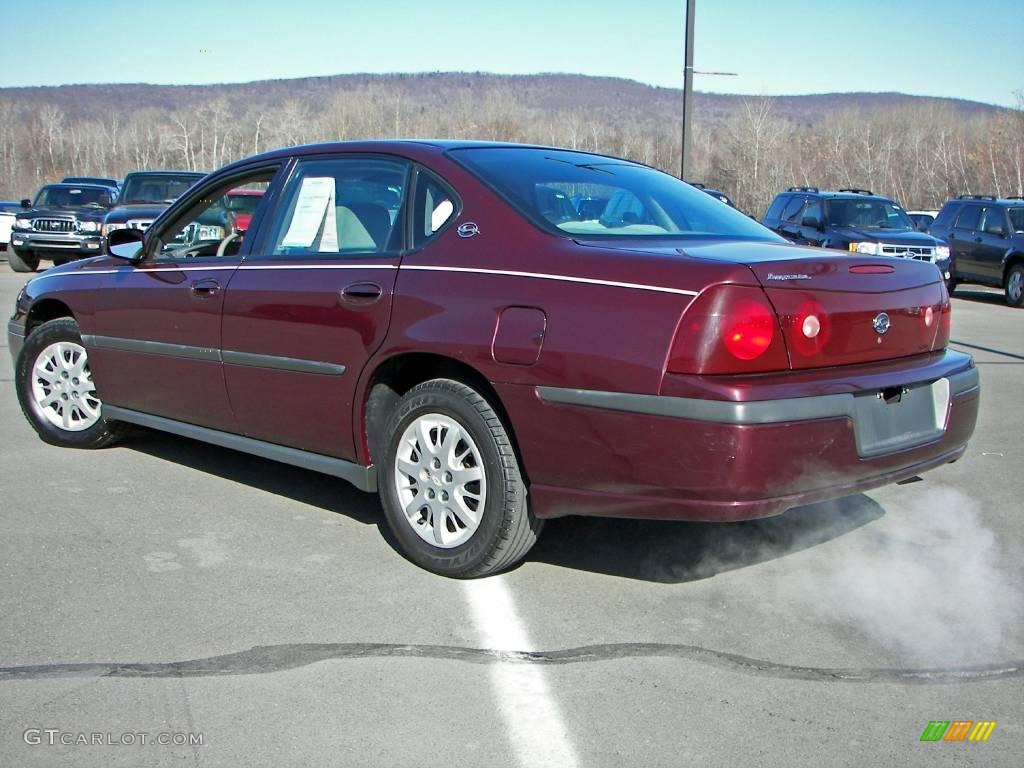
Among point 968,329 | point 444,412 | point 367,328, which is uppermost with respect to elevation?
point 367,328

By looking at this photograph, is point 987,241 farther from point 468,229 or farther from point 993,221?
point 468,229

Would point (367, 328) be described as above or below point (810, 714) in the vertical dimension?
above

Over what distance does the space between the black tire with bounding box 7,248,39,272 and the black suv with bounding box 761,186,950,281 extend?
13522 millimetres

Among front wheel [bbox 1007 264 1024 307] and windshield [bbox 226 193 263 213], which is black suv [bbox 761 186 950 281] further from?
windshield [bbox 226 193 263 213]

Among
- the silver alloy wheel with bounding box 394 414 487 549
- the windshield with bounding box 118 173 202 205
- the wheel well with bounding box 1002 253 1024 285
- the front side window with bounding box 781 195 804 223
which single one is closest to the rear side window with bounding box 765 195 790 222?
the front side window with bounding box 781 195 804 223

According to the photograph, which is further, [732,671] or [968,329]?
[968,329]

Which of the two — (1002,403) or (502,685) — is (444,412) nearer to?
(502,685)

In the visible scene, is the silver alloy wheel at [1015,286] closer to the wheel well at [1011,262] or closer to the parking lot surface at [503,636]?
the wheel well at [1011,262]

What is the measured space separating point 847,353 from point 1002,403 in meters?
5.01

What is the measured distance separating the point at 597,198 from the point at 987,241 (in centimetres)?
1671

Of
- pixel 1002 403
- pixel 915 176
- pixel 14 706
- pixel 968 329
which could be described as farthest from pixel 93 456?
pixel 915 176

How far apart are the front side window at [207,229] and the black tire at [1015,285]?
15446 millimetres

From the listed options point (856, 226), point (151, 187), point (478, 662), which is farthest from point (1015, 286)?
point (478, 662)

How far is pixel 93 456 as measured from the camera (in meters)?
6.14
